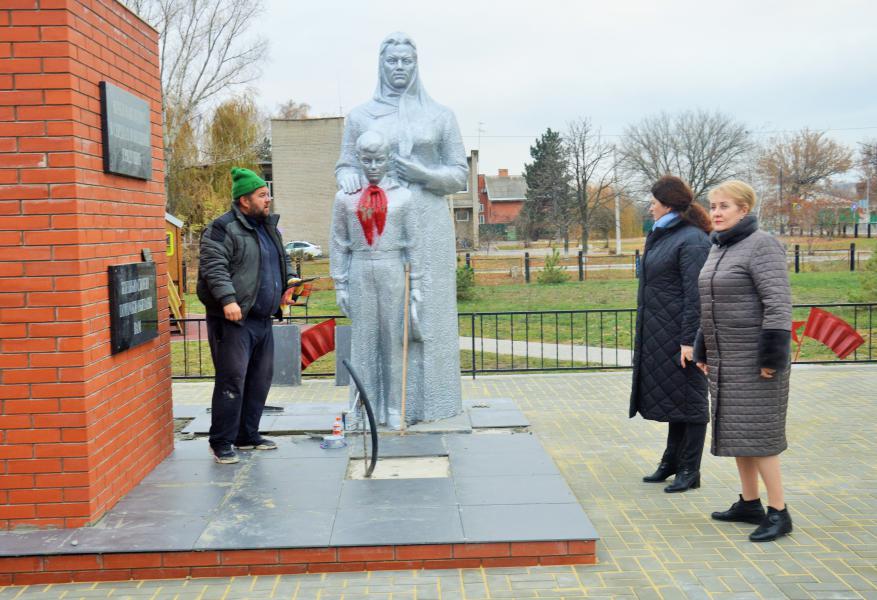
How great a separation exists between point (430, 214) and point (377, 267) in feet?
2.09

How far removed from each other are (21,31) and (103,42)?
649 millimetres

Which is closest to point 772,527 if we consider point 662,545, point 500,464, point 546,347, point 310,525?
point 662,545

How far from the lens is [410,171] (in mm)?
6762

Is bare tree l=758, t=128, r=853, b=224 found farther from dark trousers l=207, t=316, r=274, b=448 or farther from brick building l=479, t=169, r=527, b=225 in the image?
dark trousers l=207, t=316, r=274, b=448

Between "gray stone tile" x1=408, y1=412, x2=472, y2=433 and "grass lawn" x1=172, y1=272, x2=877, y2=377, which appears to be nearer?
"gray stone tile" x1=408, y1=412, x2=472, y2=433

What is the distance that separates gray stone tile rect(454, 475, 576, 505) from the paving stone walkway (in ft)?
0.95

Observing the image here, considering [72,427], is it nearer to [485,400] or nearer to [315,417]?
[315,417]

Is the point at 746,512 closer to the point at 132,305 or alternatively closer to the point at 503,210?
the point at 132,305

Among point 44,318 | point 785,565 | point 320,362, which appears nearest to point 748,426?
point 785,565

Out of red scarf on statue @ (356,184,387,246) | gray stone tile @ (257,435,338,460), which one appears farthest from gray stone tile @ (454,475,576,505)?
red scarf on statue @ (356,184,387,246)

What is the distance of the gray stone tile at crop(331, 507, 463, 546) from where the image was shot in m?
4.48

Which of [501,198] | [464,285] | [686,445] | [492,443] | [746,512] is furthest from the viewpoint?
[501,198]

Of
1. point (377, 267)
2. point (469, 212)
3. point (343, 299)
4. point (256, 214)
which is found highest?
point (469, 212)

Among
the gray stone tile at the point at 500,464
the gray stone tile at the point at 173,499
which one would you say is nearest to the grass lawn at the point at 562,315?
the gray stone tile at the point at 500,464
